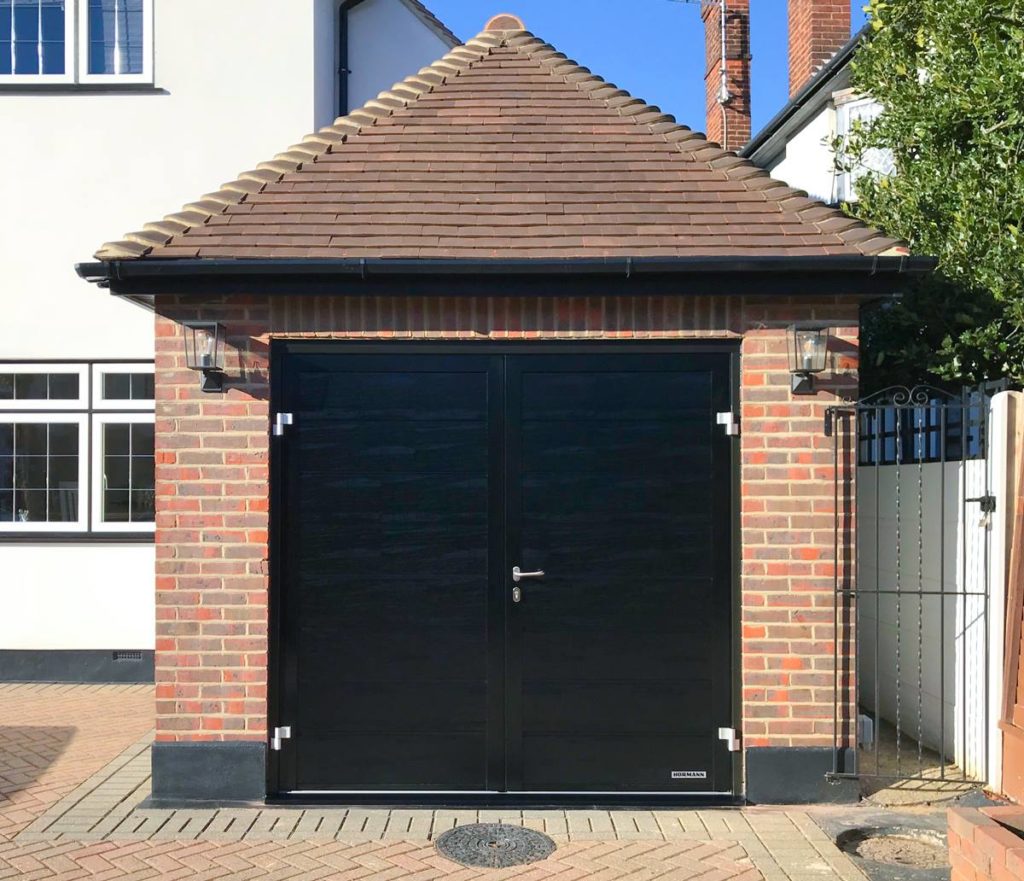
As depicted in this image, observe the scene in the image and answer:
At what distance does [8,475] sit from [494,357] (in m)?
5.74

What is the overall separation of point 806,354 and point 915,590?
90.4 inches

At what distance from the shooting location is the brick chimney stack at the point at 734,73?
19078 mm

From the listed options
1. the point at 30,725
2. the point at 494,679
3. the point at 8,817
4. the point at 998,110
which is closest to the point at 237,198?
the point at 494,679

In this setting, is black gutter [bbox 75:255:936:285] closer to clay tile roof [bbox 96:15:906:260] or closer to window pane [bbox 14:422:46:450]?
clay tile roof [bbox 96:15:906:260]

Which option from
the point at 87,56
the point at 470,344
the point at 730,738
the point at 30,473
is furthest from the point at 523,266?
the point at 87,56

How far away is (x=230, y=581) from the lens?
6277mm

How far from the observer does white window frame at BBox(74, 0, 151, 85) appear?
9.95m

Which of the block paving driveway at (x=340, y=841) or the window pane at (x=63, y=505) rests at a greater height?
the window pane at (x=63, y=505)

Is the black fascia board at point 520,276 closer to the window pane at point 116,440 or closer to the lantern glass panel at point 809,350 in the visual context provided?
the lantern glass panel at point 809,350

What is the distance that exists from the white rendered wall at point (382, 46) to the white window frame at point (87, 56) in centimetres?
221

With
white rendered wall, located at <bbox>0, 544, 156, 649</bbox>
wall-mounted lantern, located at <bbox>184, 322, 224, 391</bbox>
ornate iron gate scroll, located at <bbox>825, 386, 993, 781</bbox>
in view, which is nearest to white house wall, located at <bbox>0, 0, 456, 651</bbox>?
white rendered wall, located at <bbox>0, 544, 156, 649</bbox>

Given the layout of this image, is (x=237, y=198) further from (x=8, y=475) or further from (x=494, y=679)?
(x=8, y=475)

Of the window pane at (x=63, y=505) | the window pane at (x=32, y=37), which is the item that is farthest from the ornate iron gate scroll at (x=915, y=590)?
the window pane at (x=32, y=37)

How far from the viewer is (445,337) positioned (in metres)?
6.31
